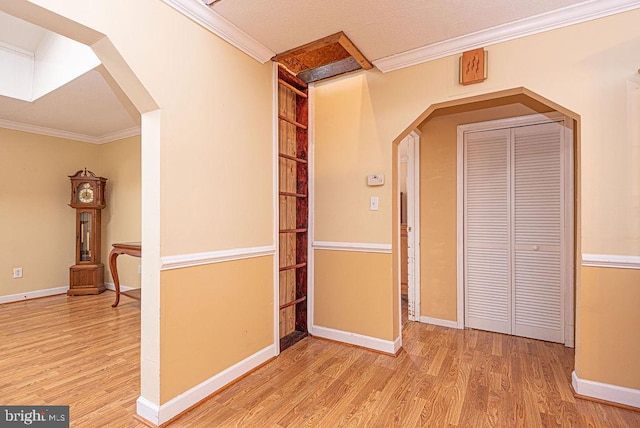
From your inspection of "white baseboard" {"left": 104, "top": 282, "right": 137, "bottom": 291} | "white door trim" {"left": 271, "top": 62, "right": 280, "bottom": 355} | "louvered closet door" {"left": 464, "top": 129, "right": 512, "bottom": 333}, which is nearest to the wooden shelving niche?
"white door trim" {"left": 271, "top": 62, "right": 280, "bottom": 355}

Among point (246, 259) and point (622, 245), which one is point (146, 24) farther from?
point (622, 245)

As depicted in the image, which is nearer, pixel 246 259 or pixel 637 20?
pixel 637 20

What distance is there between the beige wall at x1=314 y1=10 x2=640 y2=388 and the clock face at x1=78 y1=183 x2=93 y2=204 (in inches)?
155

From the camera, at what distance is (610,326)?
6.17 feet

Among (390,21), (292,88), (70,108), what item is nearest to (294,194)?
(292,88)

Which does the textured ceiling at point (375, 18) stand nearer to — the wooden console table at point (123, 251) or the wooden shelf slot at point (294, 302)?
the wooden shelf slot at point (294, 302)

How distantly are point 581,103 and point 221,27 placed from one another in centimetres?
226

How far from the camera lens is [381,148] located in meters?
2.60

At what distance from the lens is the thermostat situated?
258cm

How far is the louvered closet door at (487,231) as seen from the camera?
3010 millimetres

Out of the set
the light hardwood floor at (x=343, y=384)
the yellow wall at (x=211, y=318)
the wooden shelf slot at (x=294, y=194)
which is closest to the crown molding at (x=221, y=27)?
the wooden shelf slot at (x=294, y=194)

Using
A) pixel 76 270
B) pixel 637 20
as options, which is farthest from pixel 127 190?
pixel 637 20

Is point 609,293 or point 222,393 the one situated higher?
point 609,293

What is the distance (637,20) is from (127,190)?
17.5 feet
